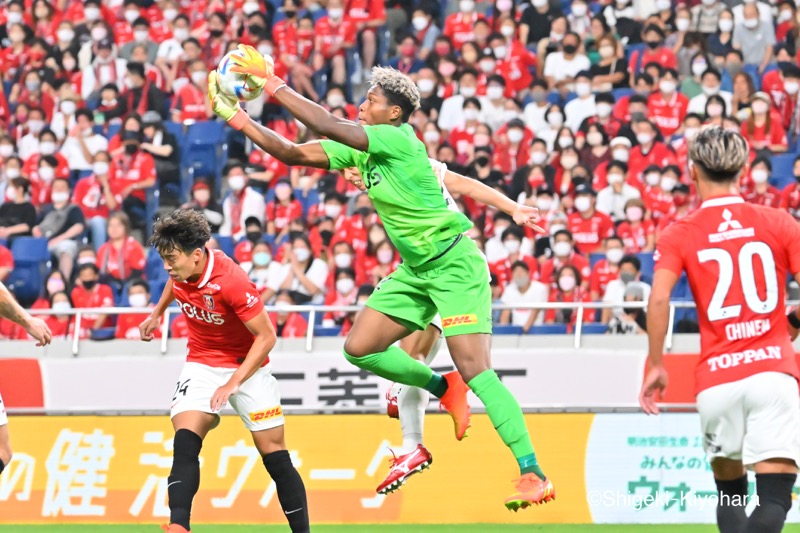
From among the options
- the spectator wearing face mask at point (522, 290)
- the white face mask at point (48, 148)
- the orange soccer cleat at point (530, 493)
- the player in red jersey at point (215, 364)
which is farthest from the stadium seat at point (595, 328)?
the white face mask at point (48, 148)

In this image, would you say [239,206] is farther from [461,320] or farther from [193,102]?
[461,320]

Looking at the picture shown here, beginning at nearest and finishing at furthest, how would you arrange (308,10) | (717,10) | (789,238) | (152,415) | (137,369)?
1. (789,238)
2. (152,415)
3. (137,369)
4. (717,10)
5. (308,10)

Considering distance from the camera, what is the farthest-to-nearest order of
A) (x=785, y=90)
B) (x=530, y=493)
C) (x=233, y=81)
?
(x=785, y=90) → (x=530, y=493) → (x=233, y=81)

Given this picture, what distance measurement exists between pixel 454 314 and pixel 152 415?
4592 millimetres

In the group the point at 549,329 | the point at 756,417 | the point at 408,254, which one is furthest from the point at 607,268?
the point at 756,417

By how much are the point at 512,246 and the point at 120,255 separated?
481 centimetres

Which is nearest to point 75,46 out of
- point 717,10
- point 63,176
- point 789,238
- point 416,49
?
point 63,176

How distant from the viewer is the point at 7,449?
825 centimetres

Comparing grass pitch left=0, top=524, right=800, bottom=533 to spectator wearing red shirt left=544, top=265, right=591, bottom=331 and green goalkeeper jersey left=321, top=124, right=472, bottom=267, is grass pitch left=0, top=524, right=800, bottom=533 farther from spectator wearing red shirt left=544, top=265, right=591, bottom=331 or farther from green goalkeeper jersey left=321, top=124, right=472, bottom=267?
spectator wearing red shirt left=544, top=265, right=591, bottom=331

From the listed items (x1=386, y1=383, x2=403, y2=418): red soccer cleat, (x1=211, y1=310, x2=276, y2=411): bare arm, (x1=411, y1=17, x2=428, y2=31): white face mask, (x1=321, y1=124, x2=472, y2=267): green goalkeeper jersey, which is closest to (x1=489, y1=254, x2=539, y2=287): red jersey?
(x1=411, y1=17, x2=428, y2=31): white face mask

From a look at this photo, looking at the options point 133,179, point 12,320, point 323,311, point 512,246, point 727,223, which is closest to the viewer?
point 727,223

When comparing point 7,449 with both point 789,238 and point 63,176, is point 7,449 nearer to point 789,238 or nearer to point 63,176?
point 789,238

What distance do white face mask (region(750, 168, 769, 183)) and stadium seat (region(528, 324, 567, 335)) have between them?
276cm

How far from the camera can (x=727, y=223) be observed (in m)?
5.93
